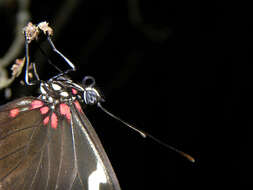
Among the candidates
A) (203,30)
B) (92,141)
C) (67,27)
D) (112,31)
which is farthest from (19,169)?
(203,30)

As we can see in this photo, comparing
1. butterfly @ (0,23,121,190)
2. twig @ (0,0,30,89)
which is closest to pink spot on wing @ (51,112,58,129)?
butterfly @ (0,23,121,190)

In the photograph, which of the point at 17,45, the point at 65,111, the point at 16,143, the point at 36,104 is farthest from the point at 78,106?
the point at 17,45

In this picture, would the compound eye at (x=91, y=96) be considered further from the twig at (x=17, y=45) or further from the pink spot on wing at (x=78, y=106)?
the twig at (x=17, y=45)

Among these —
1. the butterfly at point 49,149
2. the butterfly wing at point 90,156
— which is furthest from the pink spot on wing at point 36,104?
the butterfly wing at point 90,156

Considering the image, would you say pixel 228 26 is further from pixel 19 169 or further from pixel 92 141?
pixel 19 169

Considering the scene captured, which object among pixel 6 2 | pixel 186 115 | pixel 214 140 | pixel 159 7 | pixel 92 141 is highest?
pixel 6 2

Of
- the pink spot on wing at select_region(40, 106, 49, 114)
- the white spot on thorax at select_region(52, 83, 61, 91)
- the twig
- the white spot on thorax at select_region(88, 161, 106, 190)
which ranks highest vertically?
the twig

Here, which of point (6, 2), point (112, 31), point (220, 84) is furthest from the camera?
point (220, 84)

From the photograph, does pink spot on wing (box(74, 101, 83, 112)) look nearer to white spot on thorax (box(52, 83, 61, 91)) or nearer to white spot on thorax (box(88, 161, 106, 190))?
white spot on thorax (box(52, 83, 61, 91))
